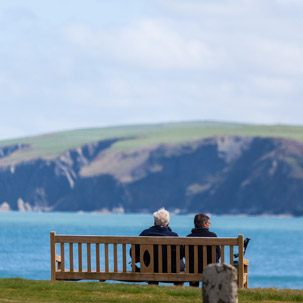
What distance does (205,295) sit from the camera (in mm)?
9258

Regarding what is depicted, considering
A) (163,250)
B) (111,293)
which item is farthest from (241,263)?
(111,293)

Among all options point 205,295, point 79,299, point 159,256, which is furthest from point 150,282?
point 205,295

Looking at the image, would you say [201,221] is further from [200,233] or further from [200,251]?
[200,251]

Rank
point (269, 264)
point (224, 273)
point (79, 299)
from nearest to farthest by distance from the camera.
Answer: point (224, 273) → point (79, 299) → point (269, 264)

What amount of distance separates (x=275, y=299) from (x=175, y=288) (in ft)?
5.26

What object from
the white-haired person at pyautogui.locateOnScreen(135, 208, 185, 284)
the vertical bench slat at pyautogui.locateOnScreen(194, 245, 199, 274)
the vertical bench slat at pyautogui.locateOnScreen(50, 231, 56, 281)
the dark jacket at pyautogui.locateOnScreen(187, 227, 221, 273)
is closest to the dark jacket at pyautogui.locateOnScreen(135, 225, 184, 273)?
the white-haired person at pyautogui.locateOnScreen(135, 208, 185, 284)

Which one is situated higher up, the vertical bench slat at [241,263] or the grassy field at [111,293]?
the vertical bench slat at [241,263]

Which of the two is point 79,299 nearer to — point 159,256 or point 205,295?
point 159,256

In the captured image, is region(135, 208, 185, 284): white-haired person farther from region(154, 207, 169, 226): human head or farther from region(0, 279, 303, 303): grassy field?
region(0, 279, 303, 303): grassy field

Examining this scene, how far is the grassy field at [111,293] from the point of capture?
12109 millimetres

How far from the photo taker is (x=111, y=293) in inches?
502

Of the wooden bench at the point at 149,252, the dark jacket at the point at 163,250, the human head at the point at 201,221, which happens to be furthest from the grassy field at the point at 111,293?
the human head at the point at 201,221

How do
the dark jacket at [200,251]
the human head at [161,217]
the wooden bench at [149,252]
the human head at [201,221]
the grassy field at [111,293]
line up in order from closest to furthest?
1. the grassy field at [111,293]
2. the wooden bench at [149,252]
3. the dark jacket at [200,251]
4. the human head at [201,221]
5. the human head at [161,217]

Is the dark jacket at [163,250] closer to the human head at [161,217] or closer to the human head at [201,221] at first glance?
the human head at [161,217]
